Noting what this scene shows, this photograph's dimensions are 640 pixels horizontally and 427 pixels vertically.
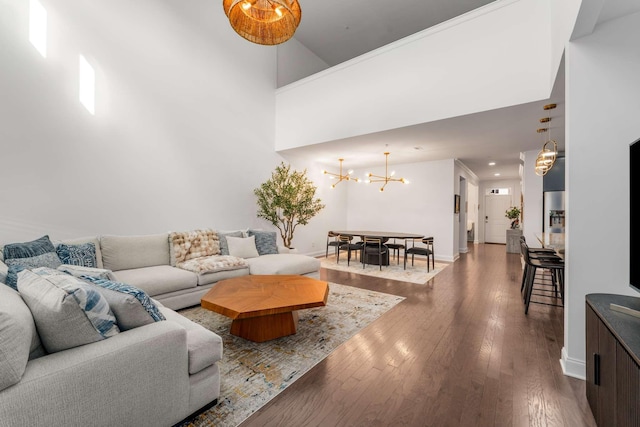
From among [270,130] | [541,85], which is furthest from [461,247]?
[270,130]

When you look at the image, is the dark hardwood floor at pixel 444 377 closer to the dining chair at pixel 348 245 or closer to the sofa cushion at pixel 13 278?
the sofa cushion at pixel 13 278

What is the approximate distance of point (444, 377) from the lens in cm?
207

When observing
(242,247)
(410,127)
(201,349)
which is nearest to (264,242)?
(242,247)

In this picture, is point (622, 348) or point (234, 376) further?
point (234, 376)

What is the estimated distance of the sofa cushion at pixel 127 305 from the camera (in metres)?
1.50

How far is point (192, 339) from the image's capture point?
170 centimetres

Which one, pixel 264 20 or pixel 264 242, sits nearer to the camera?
pixel 264 20

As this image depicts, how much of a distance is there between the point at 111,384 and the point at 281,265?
2.85 meters

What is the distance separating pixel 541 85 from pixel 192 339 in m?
4.44

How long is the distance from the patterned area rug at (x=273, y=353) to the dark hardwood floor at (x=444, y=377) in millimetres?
106

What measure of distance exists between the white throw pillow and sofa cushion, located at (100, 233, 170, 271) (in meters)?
0.92

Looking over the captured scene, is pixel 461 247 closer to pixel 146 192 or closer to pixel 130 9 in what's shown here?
pixel 146 192

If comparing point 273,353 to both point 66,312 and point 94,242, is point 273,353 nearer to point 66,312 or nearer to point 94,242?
point 66,312

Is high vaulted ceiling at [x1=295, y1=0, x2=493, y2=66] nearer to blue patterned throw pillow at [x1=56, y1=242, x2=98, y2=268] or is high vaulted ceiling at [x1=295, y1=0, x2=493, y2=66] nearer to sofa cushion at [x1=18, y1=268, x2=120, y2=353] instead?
blue patterned throw pillow at [x1=56, y1=242, x2=98, y2=268]
